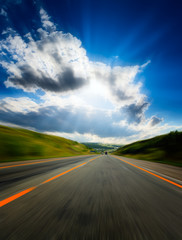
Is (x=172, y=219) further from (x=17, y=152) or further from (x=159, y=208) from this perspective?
(x=17, y=152)

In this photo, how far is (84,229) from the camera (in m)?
1.31

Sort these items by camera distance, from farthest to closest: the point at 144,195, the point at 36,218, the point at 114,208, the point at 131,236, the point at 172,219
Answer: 1. the point at 144,195
2. the point at 114,208
3. the point at 172,219
4. the point at 36,218
5. the point at 131,236

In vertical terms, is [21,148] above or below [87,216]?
above

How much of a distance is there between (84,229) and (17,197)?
1.71 meters

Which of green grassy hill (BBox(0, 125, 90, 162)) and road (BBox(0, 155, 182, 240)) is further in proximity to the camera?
green grassy hill (BBox(0, 125, 90, 162))

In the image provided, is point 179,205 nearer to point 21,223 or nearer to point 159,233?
point 159,233

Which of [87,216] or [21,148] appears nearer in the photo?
[87,216]

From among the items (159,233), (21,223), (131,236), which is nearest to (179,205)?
(159,233)

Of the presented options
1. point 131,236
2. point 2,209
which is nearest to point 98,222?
point 131,236

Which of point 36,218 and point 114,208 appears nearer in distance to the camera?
point 36,218

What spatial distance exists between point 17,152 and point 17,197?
66.9 feet

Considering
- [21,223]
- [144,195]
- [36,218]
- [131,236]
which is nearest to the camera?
[131,236]

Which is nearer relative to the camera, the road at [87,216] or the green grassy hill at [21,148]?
the road at [87,216]

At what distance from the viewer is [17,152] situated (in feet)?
60.2
